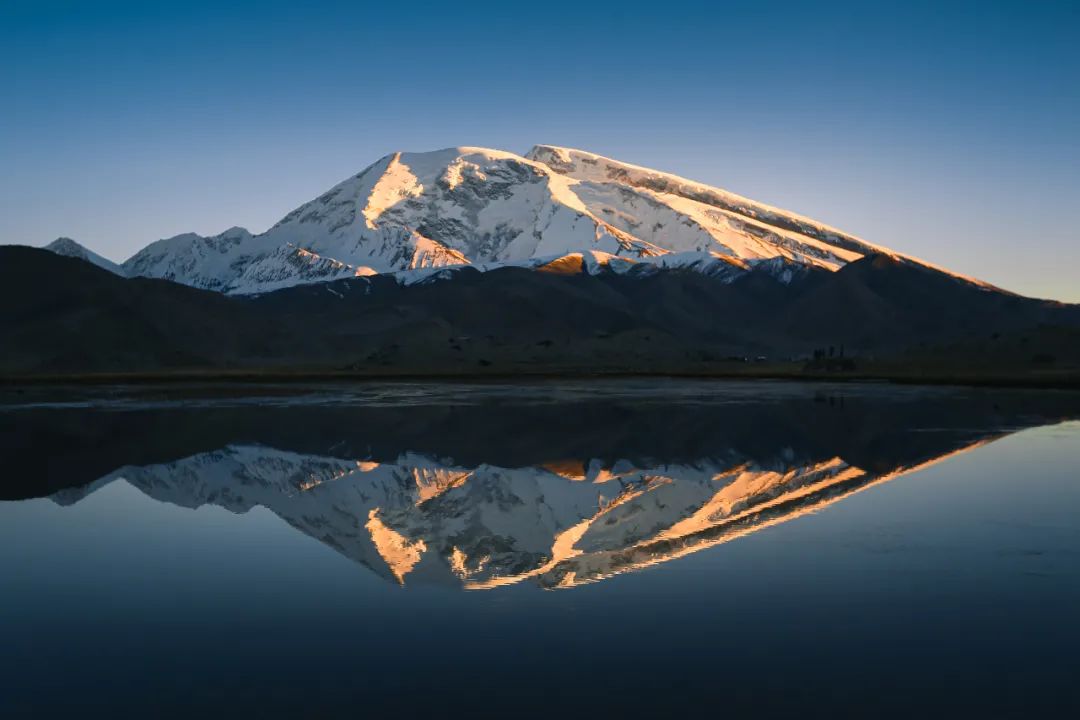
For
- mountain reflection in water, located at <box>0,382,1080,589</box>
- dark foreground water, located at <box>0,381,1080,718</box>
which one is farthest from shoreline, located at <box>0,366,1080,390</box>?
dark foreground water, located at <box>0,381,1080,718</box>

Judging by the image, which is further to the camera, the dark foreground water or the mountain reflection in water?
the mountain reflection in water

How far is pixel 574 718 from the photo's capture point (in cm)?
1006

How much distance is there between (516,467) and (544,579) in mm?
14852

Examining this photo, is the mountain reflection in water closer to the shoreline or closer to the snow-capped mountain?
the snow-capped mountain

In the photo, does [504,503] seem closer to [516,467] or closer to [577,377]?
[516,467]

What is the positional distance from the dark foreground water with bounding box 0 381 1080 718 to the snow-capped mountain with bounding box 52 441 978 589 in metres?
0.13

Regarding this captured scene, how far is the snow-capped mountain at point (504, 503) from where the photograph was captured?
18.1 metres

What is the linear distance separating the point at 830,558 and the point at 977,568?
7.78ft

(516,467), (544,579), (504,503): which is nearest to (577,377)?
(516,467)

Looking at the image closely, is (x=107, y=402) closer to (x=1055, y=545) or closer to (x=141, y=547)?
(x=141, y=547)

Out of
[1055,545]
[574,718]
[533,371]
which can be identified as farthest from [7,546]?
[533,371]

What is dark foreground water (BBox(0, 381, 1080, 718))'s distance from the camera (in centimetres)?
1098

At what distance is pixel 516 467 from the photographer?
102ft

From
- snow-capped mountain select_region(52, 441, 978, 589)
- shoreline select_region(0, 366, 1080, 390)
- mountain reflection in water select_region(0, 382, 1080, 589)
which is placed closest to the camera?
snow-capped mountain select_region(52, 441, 978, 589)
